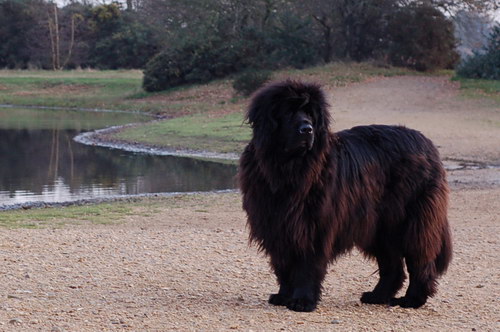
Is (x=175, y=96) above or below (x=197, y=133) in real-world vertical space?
above

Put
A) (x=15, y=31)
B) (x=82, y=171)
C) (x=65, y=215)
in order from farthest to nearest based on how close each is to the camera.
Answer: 1. (x=15, y=31)
2. (x=82, y=171)
3. (x=65, y=215)

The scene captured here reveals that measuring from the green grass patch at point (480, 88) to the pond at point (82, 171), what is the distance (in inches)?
633

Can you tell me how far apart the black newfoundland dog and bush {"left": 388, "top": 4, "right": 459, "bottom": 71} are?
1419 inches

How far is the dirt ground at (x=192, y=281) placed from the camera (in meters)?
6.38

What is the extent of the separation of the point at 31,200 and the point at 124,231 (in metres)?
5.86

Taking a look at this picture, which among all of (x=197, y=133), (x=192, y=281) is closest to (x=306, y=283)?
(x=192, y=281)

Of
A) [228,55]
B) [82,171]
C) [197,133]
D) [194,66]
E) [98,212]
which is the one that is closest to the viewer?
[98,212]

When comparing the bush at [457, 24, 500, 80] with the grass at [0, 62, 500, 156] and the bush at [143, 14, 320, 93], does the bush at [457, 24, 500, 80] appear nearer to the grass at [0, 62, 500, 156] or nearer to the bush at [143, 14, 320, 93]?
the grass at [0, 62, 500, 156]

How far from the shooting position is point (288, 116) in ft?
21.6

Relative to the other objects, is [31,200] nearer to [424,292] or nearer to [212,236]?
[212,236]

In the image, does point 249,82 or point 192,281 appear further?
point 249,82

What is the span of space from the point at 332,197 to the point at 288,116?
0.78 meters

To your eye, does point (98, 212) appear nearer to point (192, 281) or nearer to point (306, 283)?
point (192, 281)

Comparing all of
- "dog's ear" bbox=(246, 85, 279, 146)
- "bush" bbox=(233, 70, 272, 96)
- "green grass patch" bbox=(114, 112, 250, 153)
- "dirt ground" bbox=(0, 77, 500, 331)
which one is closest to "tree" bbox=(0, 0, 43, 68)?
"bush" bbox=(233, 70, 272, 96)
